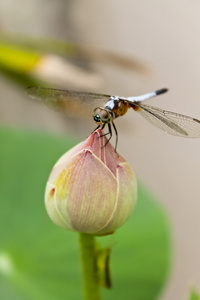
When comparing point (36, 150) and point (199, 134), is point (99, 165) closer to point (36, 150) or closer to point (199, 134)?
point (199, 134)

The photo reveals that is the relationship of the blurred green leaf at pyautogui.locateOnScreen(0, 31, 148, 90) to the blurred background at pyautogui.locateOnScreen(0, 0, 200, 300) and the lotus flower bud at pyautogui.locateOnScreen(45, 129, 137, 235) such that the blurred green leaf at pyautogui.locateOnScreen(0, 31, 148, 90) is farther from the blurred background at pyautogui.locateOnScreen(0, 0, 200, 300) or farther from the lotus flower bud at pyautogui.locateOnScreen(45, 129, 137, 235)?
the lotus flower bud at pyautogui.locateOnScreen(45, 129, 137, 235)

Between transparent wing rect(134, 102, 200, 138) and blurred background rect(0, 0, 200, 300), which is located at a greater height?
blurred background rect(0, 0, 200, 300)

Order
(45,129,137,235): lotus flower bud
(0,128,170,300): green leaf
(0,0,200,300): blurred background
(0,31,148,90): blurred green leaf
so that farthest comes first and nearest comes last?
(0,0,200,300): blurred background
(0,31,148,90): blurred green leaf
(0,128,170,300): green leaf
(45,129,137,235): lotus flower bud

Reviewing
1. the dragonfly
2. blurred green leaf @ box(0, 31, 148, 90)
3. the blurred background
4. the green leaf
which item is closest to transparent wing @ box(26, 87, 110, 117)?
the dragonfly

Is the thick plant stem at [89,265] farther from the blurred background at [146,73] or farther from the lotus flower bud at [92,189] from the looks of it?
the blurred background at [146,73]

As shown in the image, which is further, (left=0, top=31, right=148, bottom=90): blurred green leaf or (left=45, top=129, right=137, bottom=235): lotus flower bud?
(left=0, top=31, right=148, bottom=90): blurred green leaf

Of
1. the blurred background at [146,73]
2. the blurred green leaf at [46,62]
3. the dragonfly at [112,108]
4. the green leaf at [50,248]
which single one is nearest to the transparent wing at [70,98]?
the dragonfly at [112,108]

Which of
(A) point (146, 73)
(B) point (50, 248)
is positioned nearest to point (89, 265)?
(B) point (50, 248)

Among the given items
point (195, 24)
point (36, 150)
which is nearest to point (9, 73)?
point (36, 150)
